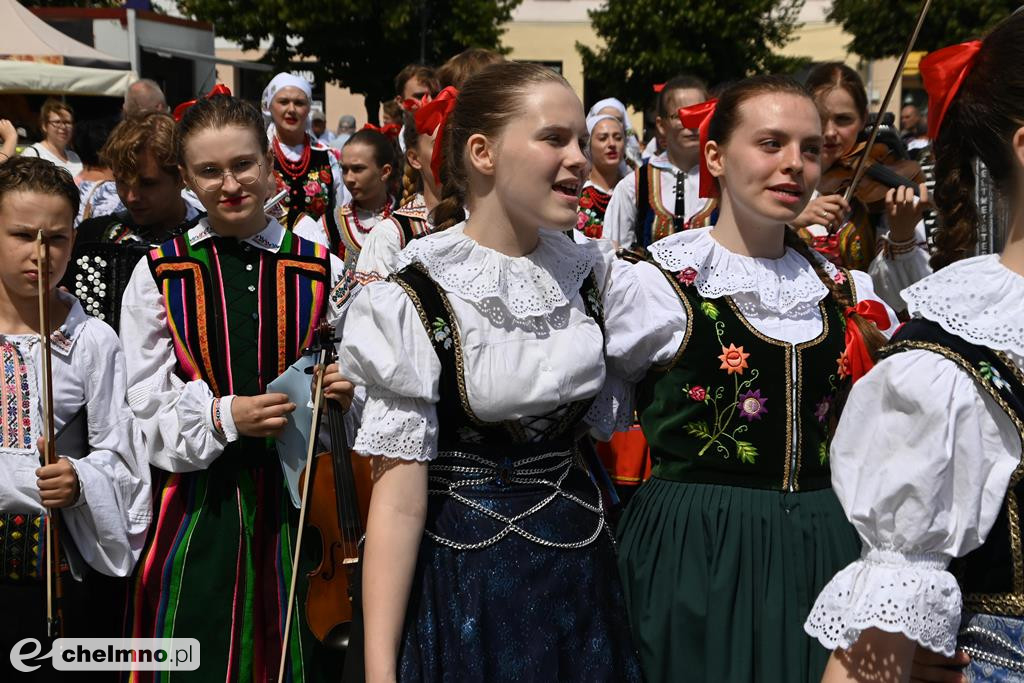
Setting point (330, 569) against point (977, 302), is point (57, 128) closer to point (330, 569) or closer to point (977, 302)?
point (330, 569)

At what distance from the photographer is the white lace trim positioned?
165 cm

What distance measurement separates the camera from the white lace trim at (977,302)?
1.65 metres

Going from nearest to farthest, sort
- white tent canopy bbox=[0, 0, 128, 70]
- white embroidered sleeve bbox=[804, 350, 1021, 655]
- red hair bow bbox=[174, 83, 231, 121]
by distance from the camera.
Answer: white embroidered sleeve bbox=[804, 350, 1021, 655]
red hair bow bbox=[174, 83, 231, 121]
white tent canopy bbox=[0, 0, 128, 70]

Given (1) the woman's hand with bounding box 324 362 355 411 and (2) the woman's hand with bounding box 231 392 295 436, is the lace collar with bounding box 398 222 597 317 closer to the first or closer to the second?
(1) the woman's hand with bounding box 324 362 355 411

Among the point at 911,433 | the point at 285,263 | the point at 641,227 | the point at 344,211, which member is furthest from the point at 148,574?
the point at 344,211

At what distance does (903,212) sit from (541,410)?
1958 millimetres

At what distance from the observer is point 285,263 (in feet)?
11.4

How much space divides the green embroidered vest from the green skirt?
0.06 metres

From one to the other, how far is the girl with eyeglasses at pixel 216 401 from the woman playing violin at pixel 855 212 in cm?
174

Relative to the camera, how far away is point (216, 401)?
322cm

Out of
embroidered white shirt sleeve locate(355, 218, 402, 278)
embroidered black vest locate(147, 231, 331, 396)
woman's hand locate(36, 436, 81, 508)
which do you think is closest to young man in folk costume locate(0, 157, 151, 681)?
woman's hand locate(36, 436, 81, 508)

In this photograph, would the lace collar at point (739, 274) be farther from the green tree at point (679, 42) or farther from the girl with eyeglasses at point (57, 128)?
the green tree at point (679, 42)

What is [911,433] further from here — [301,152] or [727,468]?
[301,152]

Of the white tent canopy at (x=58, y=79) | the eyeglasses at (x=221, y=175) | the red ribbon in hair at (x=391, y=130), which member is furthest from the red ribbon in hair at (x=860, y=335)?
the white tent canopy at (x=58, y=79)
